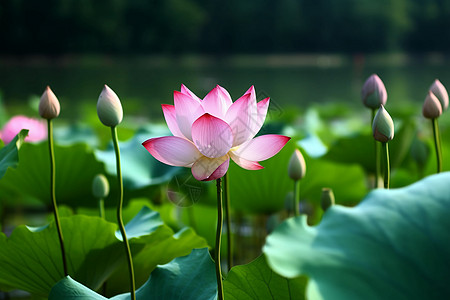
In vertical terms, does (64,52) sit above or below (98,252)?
below

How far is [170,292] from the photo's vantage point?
499 mm

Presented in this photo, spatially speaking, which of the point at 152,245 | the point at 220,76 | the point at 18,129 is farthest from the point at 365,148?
the point at 220,76

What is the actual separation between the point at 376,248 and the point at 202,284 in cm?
20

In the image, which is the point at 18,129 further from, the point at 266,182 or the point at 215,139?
the point at 215,139

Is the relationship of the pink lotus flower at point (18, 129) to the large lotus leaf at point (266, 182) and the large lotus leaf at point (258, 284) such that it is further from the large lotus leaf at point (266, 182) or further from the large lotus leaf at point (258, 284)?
the large lotus leaf at point (258, 284)

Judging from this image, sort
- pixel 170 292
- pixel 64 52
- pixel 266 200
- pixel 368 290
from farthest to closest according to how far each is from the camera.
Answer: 1. pixel 64 52
2. pixel 266 200
3. pixel 170 292
4. pixel 368 290

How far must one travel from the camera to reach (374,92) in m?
0.59

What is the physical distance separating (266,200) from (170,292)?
45cm

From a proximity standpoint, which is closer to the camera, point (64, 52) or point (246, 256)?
point (246, 256)

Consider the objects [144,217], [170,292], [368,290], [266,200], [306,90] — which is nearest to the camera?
[368,290]

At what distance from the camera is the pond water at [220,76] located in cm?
1270

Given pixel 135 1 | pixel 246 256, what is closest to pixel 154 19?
pixel 135 1

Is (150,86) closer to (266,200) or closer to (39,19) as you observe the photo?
(39,19)

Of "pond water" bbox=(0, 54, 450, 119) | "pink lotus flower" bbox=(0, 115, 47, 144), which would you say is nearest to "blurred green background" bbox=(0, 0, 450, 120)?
"pond water" bbox=(0, 54, 450, 119)
